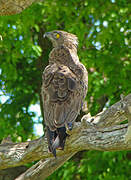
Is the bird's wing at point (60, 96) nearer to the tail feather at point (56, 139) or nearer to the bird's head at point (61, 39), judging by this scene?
the tail feather at point (56, 139)

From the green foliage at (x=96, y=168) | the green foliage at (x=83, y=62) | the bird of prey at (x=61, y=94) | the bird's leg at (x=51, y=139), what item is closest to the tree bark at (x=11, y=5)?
the bird of prey at (x=61, y=94)

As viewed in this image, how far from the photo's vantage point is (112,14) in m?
8.64

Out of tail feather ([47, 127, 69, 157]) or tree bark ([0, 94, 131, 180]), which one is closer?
tree bark ([0, 94, 131, 180])

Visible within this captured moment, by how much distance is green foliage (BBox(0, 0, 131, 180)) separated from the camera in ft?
25.8

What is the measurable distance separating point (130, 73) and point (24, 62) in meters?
2.65

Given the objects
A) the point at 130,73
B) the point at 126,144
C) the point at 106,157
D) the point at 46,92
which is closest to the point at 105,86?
the point at 130,73

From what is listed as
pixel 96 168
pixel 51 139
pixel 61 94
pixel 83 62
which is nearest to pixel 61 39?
pixel 61 94

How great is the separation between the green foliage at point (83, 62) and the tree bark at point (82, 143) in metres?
2.54

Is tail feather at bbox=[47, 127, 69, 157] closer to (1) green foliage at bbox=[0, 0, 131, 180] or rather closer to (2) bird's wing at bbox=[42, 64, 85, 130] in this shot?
(2) bird's wing at bbox=[42, 64, 85, 130]

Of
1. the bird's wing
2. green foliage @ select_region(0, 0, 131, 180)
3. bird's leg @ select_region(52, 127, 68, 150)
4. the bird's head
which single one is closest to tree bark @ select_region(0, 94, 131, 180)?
bird's leg @ select_region(52, 127, 68, 150)

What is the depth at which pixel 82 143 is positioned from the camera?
4.29m

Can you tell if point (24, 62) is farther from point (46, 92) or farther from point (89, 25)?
point (46, 92)

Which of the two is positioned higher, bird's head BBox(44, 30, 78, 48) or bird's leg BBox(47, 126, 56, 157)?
bird's head BBox(44, 30, 78, 48)

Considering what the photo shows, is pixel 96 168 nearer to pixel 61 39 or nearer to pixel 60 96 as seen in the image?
pixel 61 39
